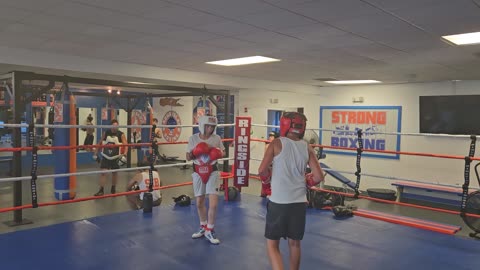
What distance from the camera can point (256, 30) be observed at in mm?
3359

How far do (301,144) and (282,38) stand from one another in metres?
1.64

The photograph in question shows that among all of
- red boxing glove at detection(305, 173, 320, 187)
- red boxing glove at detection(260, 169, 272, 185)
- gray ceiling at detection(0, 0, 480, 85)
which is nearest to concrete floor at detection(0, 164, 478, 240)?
gray ceiling at detection(0, 0, 480, 85)

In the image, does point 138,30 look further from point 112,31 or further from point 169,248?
point 169,248

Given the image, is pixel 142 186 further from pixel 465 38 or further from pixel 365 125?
pixel 365 125

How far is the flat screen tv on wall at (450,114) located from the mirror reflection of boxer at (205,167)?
5105mm

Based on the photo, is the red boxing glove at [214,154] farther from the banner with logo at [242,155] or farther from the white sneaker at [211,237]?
the banner with logo at [242,155]

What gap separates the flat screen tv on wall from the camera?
257 inches

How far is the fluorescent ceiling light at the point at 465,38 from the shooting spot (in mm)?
3453

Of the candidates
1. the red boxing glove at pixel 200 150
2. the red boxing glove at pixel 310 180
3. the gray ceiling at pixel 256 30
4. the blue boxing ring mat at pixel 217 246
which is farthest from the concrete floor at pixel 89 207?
the red boxing glove at pixel 310 180

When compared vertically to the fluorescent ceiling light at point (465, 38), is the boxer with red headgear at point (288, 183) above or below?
below

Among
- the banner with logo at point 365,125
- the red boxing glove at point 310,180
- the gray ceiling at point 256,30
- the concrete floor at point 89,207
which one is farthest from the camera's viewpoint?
the banner with logo at point 365,125

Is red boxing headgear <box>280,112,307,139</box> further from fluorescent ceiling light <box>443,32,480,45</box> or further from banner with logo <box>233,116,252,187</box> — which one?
banner with logo <box>233,116,252,187</box>

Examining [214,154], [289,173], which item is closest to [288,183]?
[289,173]

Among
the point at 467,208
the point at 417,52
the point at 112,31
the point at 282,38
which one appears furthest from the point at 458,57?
the point at 112,31
